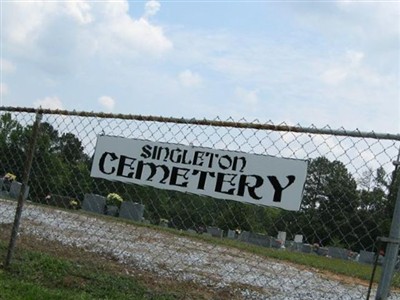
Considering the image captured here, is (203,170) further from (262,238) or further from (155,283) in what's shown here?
(262,238)

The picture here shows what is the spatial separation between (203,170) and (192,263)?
5.98m

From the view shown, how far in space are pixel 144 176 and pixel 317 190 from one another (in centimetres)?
166

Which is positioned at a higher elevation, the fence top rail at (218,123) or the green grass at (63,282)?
the fence top rail at (218,123)

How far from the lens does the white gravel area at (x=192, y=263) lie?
27.3ft

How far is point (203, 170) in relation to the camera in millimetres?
5016

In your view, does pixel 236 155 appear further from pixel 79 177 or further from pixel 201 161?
pixel 79 177

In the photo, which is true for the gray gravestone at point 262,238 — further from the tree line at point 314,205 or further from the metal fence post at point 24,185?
the metal fence post at point 24,185

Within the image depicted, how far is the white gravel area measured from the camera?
27.3 feet

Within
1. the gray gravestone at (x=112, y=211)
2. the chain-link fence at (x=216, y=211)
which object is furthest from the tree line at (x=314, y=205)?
the gray gravestone at (x=112, y=211)

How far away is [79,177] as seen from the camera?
6.80 meters

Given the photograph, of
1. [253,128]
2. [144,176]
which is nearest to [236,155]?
[253,128]

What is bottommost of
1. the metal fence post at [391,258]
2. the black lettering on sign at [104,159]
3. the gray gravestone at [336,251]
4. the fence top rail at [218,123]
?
the gray gravestone at [336,251]

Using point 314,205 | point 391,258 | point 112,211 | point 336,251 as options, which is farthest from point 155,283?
point 112,211

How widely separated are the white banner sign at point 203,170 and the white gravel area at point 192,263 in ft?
4.16
